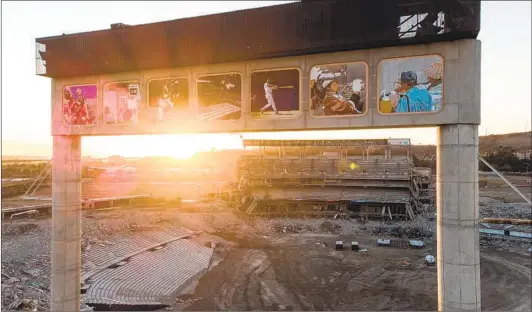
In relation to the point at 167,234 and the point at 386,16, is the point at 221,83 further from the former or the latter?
the point at 167,234

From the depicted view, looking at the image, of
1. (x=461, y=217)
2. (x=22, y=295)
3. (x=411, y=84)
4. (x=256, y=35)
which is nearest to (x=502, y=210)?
(x=461, y=217)

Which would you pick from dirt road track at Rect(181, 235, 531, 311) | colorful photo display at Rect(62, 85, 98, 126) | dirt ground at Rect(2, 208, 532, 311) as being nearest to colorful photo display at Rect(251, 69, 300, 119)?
colorful photo display at Rect(62, 85, 98, 126)

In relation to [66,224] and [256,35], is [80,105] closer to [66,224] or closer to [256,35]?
[66,224]

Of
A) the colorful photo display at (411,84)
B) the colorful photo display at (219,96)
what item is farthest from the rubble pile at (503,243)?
the colorful photo display at (219,96)

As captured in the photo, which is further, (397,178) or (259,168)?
(259,168)

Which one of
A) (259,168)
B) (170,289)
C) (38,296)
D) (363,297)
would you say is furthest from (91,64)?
(259,168)

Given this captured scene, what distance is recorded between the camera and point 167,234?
1229 inches

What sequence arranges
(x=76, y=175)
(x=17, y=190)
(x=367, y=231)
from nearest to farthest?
1. (x=76, y=175)
2. (x=367, y=231)
3. (x=17, y=190)

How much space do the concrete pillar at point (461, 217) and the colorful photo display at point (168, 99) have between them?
220 inches

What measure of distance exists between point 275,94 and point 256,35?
1.29 m

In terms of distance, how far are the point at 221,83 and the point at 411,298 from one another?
58.9ft

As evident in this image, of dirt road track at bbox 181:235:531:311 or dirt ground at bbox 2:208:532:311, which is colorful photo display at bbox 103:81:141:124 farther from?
dirt road track at bbox 181:235:531:311

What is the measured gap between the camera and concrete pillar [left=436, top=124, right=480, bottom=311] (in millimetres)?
6625

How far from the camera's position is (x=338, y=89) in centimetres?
729
